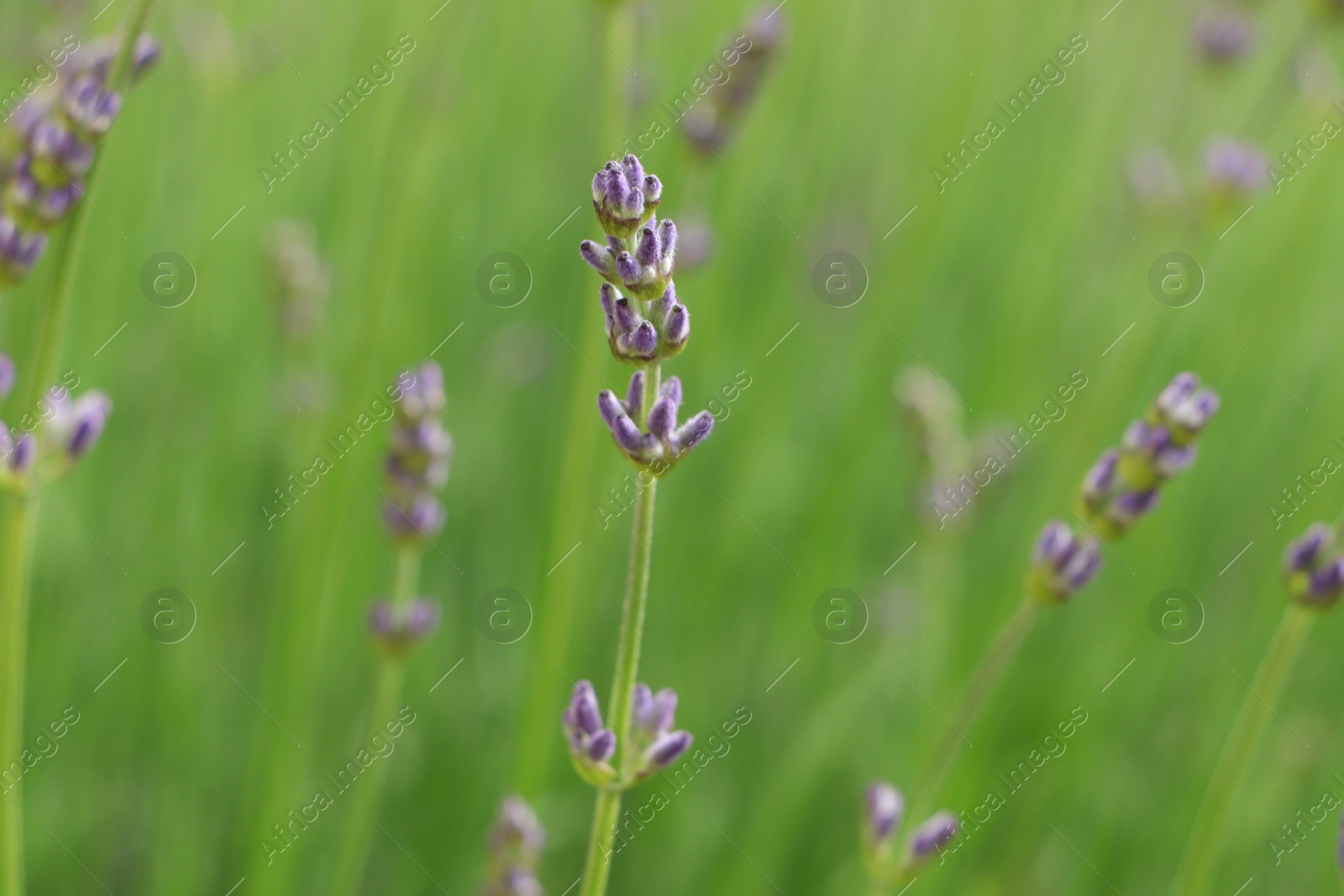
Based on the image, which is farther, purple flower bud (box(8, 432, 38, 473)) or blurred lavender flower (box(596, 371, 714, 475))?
purple flower bud (box(8, 432, 38, 473))

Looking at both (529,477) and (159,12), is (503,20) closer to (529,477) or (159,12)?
(159,12)

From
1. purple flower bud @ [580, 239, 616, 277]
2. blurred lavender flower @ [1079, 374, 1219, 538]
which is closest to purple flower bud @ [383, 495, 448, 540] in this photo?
purple flower bud @ [580, 239, 616, 277]

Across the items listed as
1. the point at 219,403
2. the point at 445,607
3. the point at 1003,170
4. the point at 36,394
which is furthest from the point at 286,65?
the point at 36,394

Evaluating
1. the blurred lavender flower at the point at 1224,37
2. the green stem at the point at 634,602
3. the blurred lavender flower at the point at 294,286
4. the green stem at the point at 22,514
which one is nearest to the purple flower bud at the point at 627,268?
the green stem at the point at 634,602

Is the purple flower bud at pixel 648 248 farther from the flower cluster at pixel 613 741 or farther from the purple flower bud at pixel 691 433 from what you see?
the flower cluster at pixel 613 741

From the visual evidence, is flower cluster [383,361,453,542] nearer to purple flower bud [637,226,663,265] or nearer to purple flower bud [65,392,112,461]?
purple flower bud [65,392,112,461]

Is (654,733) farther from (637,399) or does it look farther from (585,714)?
(637,399)
